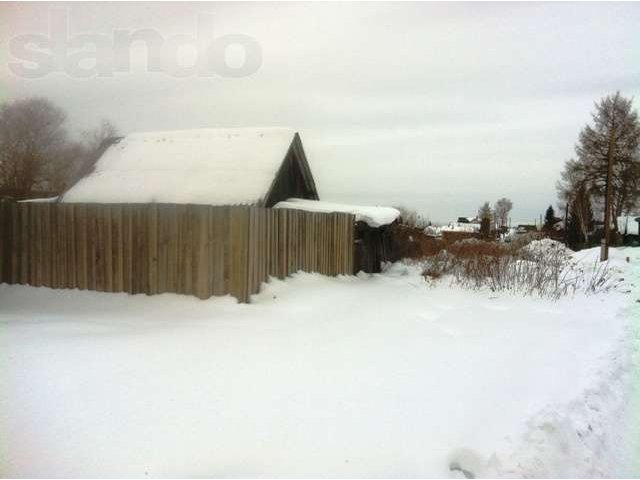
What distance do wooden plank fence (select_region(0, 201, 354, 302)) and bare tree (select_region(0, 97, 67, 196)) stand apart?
165cm

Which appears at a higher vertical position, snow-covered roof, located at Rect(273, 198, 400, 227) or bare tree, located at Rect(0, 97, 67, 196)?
bare tree, located at Rect(0, 97, 67, 196)

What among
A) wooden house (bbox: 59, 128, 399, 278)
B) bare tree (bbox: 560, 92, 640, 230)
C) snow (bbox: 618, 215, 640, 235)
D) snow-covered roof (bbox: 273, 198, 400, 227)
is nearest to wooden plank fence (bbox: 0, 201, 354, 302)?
wooden house (bbox: 59, 128, 399, 278)

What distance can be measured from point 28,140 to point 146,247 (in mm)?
6588

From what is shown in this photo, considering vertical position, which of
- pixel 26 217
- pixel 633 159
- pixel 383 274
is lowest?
pixel 383 274

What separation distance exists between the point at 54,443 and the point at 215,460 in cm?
96

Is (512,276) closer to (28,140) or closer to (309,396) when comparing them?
(309,396)

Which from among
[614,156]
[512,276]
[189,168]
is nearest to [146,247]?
[189,168]

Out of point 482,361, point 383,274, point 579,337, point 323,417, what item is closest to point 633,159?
point 383,274

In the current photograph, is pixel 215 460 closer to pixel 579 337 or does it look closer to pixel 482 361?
pixel 482 361

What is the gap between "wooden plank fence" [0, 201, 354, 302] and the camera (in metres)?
7.49

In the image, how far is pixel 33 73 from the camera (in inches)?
205

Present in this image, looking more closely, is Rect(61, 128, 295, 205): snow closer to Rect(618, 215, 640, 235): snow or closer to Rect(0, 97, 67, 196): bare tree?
Rect(0, 97, 67, 196): bare tree

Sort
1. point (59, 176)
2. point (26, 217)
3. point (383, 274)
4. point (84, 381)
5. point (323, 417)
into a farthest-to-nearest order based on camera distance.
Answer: point (59, 176) → point (383, 274) → point (26, 217) → point (84, 381) → point (323, 417)

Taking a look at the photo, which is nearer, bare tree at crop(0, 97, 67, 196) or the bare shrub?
bare tree at crop(0, 97, 67, 196)
